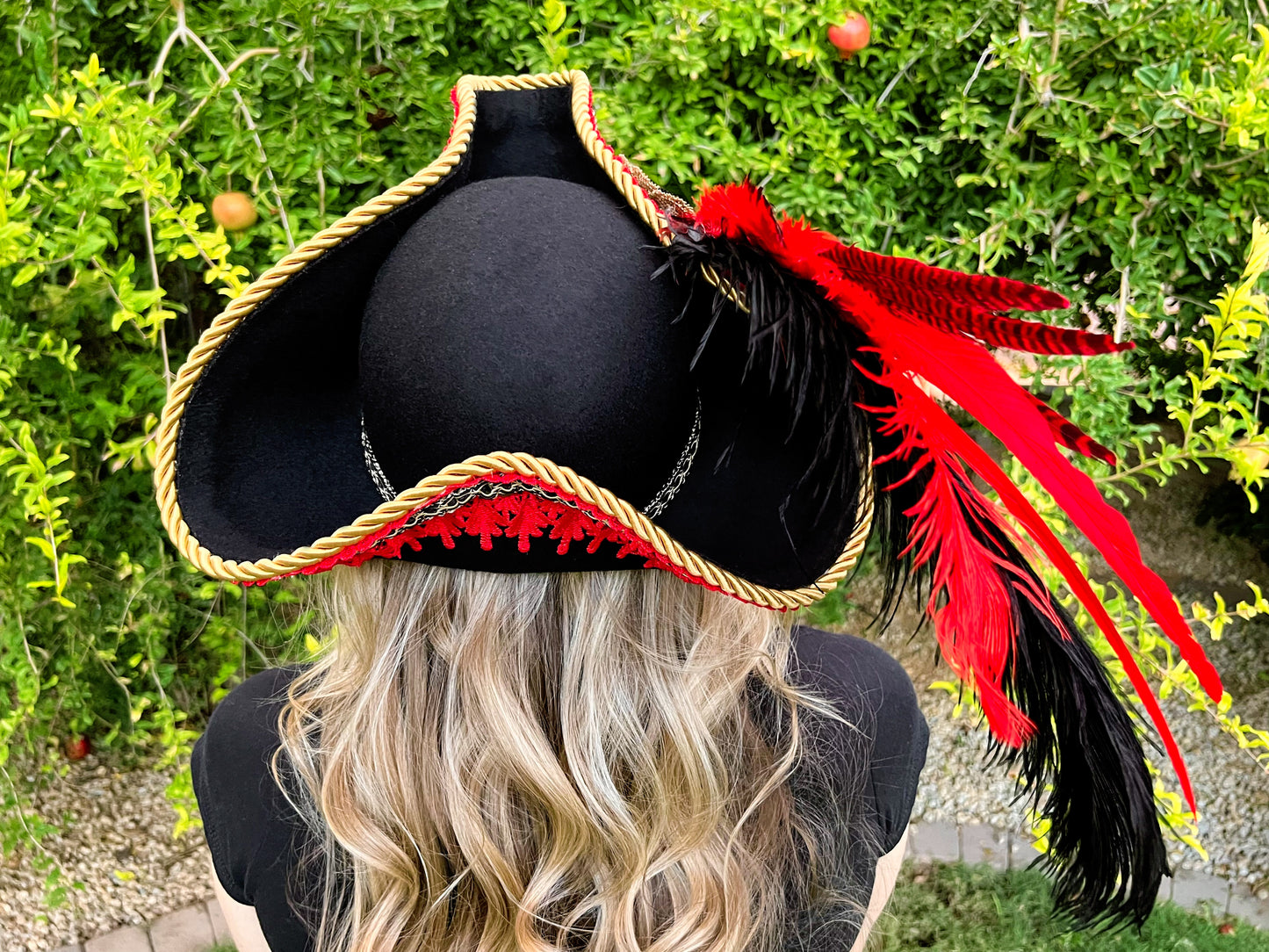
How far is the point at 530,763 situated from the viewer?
1107 mm

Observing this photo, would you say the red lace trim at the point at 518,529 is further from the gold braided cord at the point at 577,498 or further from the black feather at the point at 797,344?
the black feather at the point at 797,344

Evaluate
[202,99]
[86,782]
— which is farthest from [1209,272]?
[86,782]

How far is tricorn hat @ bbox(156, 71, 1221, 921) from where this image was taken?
0.91m

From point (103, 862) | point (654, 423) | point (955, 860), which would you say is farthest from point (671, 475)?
point (103, 862)

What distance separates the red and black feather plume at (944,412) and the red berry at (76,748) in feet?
10.1

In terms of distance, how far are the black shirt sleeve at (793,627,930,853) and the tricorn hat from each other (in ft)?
0.62

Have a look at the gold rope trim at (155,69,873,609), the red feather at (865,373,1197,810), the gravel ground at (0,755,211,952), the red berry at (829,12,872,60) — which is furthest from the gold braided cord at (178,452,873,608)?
the gravel ground at (0,755,211,952)

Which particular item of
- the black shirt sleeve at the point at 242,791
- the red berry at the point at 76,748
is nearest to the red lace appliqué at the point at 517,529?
the black shirt sleeve at the point at 242,791

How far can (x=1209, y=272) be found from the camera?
2.18m

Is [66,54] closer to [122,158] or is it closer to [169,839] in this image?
[122,158]

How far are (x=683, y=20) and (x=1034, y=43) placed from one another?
77 centimetres

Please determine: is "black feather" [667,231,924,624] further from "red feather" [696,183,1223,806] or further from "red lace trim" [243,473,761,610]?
"red lace trim" [243,473,761,610]

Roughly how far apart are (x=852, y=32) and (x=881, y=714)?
4.64ft

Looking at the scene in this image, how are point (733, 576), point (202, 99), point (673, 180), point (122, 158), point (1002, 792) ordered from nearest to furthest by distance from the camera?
point (733, 576) → point (122, 158) → point (202, 99) → point (673, 180) → point (1002, 792)
